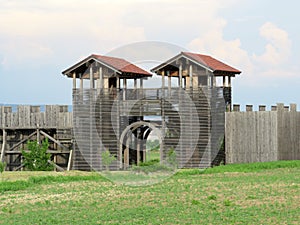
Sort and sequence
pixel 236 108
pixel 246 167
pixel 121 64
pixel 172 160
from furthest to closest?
pixel 236 108
pixel 121 64
pixel 172 160
pixel 246 167

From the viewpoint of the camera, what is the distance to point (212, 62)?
35312mm

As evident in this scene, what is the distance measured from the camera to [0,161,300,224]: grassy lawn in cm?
1567

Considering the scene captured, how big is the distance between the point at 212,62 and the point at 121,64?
4.85 m

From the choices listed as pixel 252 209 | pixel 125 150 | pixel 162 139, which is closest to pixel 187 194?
pixel 252 209

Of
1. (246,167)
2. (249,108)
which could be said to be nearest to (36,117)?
(249,108)

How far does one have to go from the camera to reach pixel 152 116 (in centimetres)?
3419

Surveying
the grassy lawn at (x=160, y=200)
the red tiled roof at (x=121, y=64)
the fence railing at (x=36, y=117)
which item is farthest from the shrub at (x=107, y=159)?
the grassy lawn at (x=160, y=200)

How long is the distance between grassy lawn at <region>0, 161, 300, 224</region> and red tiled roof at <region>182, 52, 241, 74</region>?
291 inches

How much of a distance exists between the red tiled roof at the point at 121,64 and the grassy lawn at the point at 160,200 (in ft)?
24.4

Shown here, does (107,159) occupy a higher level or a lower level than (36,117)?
lower

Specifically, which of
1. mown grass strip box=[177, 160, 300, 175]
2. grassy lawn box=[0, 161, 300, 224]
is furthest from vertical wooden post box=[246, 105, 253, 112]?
grassy lawn box=[0, 161, 300, 224]

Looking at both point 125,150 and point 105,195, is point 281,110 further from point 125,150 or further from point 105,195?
point 105,195

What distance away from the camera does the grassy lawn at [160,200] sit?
1567cm

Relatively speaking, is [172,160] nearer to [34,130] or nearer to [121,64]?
[121,64]
